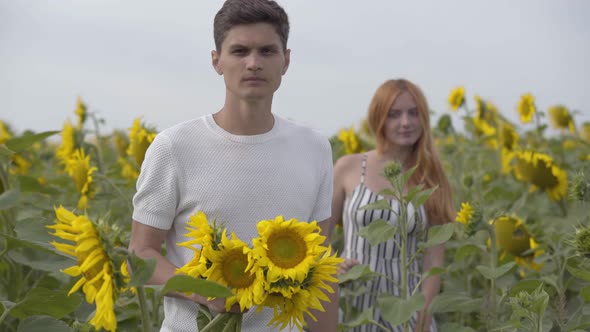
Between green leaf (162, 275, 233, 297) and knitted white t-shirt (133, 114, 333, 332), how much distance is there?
49 centimetres

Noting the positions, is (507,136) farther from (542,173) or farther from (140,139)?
(140,139)

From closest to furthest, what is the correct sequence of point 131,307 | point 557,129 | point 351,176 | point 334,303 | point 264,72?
point 264,72, point 334,303, point 131,307, point 351,176, point 557,129

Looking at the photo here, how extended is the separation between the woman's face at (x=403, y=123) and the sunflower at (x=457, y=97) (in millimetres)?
1827

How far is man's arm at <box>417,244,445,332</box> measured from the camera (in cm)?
234

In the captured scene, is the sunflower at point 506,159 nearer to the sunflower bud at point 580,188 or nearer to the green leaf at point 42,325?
the sunflower bud at point 580,188

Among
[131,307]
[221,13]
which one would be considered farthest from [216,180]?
[131,307]

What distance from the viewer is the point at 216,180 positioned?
5.19 ft

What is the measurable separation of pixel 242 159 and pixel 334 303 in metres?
0.44

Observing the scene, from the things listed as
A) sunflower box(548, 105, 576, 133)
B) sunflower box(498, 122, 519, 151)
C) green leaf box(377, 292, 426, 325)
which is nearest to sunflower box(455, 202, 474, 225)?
green leaf box(377, 292, 426, 325)

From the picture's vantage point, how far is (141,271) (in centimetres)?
106

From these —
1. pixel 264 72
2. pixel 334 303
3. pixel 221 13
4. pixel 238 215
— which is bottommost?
pixel 334 303

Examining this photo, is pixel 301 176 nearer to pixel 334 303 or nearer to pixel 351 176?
pixel 334 303

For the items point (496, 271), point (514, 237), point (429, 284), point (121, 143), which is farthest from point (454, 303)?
point (121, 143)

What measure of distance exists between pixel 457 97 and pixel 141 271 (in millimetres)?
3754
